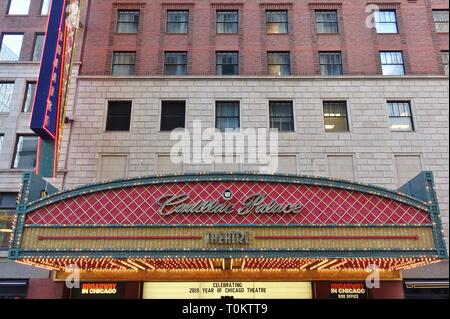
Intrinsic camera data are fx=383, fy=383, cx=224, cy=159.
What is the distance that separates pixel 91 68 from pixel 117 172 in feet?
23.9

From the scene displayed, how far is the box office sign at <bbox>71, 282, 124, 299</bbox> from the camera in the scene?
1955 centimetres

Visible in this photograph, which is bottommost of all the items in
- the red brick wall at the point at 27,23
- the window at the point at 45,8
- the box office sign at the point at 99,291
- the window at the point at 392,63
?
the box office sign at the point at 99,291

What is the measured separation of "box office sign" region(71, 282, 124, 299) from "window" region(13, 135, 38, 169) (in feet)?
26.0

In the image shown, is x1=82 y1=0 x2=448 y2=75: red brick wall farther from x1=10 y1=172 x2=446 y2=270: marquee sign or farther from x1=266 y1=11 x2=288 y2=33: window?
x1=10 y1=172 x2=446 y2=270: marquee sign

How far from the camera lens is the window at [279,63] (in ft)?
81.0

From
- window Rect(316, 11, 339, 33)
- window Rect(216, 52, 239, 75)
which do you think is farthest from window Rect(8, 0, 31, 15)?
window Rect(316, 11, 339, 33)

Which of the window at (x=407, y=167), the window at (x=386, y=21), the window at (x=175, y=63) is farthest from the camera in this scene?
the window at (x=386, y=21)

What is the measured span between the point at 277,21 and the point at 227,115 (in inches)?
301

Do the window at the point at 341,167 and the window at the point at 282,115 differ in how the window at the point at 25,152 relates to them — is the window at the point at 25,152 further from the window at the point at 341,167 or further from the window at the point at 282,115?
the window at the point at 341,167

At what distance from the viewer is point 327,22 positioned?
84.3ft

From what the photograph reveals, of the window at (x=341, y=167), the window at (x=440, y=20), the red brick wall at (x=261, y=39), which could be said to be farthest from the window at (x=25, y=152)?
the window at (x=440, y=20)

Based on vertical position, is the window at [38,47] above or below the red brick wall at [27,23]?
below

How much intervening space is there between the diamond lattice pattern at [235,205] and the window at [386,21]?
14.9 metres
